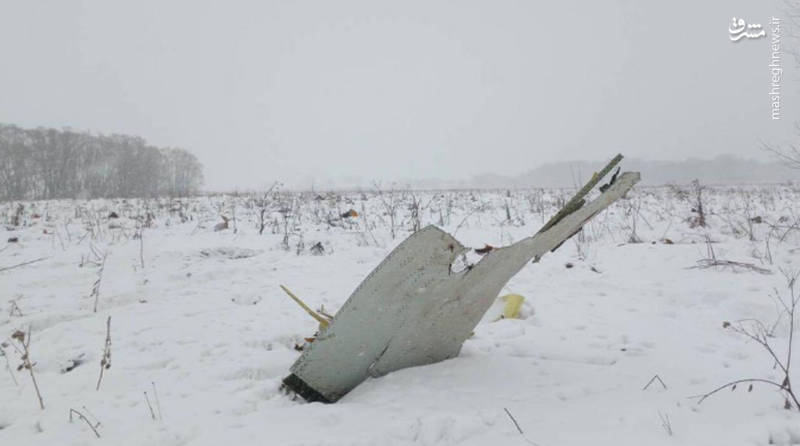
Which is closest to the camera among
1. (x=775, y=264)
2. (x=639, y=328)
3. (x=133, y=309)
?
(x=639, y=328)

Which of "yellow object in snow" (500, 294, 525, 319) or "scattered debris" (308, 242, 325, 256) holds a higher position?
"scattered debris" (308, 242, 325, 256)

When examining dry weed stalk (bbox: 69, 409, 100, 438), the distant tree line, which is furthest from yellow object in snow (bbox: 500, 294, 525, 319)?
the distant tree line

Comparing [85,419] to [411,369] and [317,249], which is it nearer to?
[411,369]

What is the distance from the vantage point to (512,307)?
9.08 ft

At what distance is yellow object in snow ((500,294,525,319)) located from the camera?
2721 mm

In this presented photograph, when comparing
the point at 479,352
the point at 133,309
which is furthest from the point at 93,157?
the point at 479,352

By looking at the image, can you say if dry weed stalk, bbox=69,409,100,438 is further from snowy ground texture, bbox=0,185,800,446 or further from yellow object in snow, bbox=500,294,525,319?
yellow object in snow, bbox=500,294,525,319

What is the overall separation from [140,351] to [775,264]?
4724 millimetres

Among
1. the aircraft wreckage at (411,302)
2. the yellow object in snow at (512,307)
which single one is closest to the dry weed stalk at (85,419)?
the aircraft wreckage at (411,302)

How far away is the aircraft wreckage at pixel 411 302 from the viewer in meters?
1.52

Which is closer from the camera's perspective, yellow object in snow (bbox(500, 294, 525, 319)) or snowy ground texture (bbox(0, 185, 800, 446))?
snowy ground texture (bbox(0, 185, 800, 446))

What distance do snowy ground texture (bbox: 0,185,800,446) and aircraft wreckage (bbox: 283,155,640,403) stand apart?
A: 0.12 meters

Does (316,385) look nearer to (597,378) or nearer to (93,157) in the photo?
(597,378)

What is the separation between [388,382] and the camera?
1.77m
